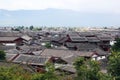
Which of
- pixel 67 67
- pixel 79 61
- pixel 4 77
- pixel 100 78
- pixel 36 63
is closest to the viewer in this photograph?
pixel 4 77

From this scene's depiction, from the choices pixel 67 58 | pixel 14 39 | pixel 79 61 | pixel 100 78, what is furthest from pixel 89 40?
pixel 100 78

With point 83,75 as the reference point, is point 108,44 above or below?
below

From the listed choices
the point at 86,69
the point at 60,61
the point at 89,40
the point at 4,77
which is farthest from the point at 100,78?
the point at 89,40

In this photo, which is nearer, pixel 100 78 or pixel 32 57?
pixel 100 78

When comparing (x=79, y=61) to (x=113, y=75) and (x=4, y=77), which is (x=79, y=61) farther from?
(x=4, y=77)

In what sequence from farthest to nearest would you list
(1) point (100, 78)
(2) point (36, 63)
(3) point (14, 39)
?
1. (3) point (14, 39)
2. (2) point (36, 63)
3. (1) point (100, 78)

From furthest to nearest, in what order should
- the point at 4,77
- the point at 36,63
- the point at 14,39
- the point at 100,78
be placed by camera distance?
the point at 14,39 < the point at 36,63 < the point at 100,78 < the point at 4,77

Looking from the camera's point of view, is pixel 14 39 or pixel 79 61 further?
pixel 14 39

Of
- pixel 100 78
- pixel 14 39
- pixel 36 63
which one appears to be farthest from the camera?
pixel 14 39

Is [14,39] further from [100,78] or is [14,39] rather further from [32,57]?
[100,78]
